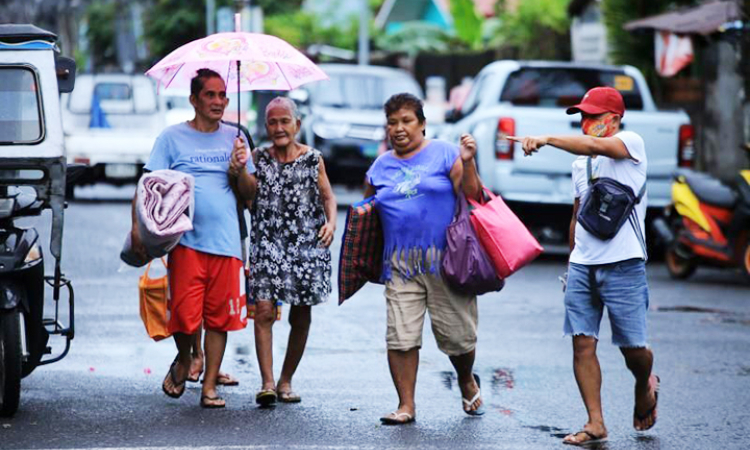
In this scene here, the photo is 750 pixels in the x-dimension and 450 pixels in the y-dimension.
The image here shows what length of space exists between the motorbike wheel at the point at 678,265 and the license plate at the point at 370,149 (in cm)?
804

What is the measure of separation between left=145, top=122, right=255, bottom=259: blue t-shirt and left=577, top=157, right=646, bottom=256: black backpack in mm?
1941

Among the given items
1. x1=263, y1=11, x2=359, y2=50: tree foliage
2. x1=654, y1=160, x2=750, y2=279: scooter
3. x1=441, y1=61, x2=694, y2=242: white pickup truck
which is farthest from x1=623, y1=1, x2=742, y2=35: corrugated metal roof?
x1=263, y1=11, x2=359, y2=50: tree foliage

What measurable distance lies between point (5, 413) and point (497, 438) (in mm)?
2429

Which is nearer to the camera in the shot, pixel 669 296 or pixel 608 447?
pixel 608 447

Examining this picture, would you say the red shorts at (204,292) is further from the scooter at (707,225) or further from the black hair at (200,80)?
the scooter at (707,225)

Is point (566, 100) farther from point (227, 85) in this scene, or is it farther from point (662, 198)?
point (227, 85)

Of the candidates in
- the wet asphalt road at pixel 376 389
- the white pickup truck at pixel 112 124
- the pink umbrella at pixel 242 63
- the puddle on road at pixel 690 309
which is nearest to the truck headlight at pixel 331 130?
the white pickup truck at pixel 112 124

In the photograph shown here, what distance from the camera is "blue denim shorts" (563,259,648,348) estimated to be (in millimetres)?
7195

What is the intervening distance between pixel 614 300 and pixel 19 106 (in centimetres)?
311

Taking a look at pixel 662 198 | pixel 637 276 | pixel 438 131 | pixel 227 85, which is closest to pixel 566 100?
pixel 662 198

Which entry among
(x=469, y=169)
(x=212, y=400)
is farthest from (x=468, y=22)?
(x=469, y=169)

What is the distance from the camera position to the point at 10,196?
7.64m

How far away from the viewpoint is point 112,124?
79.5 ft

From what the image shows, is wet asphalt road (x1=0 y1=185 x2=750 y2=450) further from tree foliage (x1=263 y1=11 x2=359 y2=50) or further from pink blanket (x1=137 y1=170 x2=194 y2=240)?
tree foliage (x1=263 y1=11 x2=359 y2=50)
